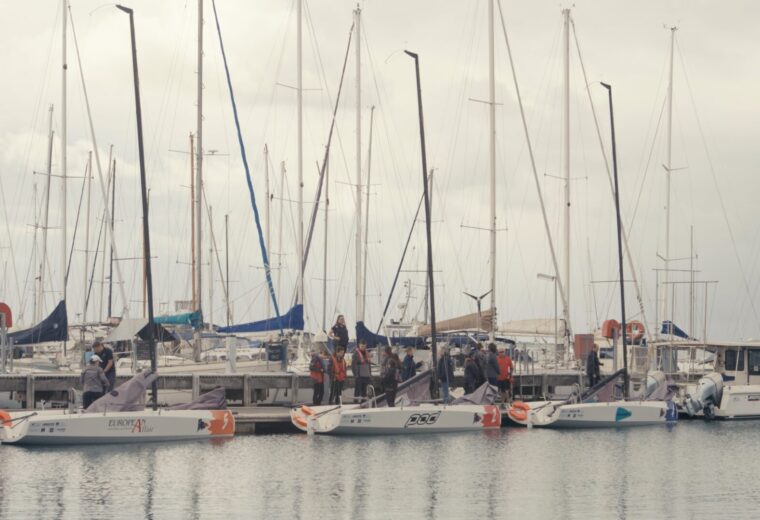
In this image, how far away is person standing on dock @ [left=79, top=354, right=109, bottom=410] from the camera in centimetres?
2920

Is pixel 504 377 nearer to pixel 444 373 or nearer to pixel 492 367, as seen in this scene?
pixel 492 367

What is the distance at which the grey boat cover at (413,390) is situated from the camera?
32406 mm

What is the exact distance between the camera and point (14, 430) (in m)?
28.0

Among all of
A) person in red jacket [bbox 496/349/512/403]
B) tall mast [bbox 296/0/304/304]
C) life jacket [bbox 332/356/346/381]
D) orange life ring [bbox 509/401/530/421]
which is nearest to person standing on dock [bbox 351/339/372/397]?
life jacket [bbox 332/356/346/381]

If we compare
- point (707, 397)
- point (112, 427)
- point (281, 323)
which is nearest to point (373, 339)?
point (281, 323)

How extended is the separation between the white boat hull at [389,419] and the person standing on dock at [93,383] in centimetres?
463

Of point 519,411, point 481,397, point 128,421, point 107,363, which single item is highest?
point 107,363

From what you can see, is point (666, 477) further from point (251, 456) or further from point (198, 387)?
point (198, 387)

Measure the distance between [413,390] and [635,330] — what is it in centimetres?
1851

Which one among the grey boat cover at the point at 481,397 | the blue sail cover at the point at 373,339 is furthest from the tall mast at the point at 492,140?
the grey boat cover at the point at 481,397

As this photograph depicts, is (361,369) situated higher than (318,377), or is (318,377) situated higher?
(361,369)

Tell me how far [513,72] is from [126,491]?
1137 inches

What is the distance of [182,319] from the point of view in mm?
41781

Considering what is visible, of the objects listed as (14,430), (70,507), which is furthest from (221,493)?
(14,430)
